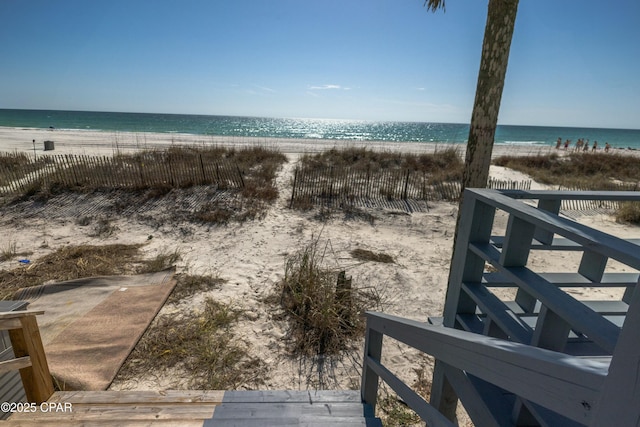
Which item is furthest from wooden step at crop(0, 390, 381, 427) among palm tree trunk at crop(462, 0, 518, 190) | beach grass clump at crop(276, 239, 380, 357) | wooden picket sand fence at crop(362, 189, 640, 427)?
palm tree trunk at crop(462, 0, 518, 190)

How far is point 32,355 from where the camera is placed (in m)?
2.37

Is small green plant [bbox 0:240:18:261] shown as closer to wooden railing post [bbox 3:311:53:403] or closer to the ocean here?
wooden railing post [bbox 3:311:53:403]

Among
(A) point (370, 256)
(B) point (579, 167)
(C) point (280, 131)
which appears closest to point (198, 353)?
(A) point (370, 256)

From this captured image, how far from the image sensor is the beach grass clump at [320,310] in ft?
13.3

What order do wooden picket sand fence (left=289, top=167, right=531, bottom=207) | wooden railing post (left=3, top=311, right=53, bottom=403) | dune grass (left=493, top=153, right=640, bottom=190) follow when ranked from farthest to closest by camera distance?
1. dune grass (left=493, top=153, right=640, bottom=190)
2. wooden picket sand fence (left=289, top=167, right=531, bottom=207)
3. wooden railing post (left=3, top=311, right=53, bottom=403)

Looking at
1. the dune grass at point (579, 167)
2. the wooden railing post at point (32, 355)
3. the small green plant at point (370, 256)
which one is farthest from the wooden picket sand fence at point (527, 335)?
the dune grass at point (579, 167)

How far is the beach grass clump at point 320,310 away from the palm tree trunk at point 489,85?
2.27 m

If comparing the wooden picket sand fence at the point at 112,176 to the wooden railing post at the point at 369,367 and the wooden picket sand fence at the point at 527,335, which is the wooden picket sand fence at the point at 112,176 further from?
the wooden picket sand fence at the point at 527,335

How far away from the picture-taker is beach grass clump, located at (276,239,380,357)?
4.05m

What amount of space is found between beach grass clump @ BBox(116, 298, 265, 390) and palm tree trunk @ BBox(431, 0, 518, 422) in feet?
10.9

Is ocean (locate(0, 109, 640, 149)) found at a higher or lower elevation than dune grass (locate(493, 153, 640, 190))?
higher

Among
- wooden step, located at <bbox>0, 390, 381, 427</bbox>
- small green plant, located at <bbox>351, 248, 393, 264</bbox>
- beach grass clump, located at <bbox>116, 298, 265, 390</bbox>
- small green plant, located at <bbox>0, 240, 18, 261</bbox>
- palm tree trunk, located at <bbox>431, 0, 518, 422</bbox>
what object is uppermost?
palm tree trunk, located at <bbox>431, 0, 518, 422</bbox>

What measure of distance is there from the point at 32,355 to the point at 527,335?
324 centimetres

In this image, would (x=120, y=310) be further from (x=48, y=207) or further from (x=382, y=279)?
(x=48, y=207)
